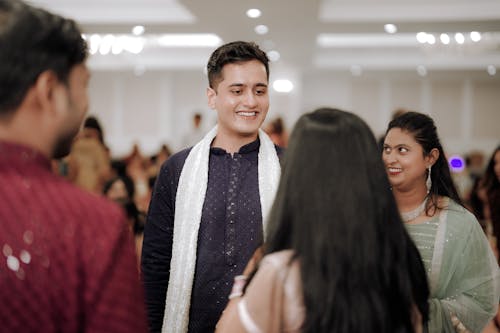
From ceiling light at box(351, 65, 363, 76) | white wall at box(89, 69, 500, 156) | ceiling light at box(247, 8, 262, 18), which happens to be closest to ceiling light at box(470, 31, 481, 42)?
ceiling light at box(247, 8, 262, 18)

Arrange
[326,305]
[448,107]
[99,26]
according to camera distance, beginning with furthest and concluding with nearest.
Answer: [448,107], [99,26], [326,305]

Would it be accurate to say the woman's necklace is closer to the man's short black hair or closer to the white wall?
the man's short black hair

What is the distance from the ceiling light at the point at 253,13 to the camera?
6.62 metres

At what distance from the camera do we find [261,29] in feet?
25.2

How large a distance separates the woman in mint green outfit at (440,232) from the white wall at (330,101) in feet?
32.9

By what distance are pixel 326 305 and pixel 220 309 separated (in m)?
0.91

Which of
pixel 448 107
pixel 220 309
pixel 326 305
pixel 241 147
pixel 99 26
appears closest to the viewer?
pixel 326 305

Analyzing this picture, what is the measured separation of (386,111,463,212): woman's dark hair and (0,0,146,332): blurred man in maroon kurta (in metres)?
1.47

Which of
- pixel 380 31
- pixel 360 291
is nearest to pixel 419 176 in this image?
pixel 360 291

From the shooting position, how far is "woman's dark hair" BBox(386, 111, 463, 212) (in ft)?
6.95

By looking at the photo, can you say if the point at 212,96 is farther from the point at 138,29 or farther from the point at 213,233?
the point at 138,29

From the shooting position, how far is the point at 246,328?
3.46ft

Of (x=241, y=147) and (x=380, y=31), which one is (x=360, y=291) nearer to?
(x=241, y=147)

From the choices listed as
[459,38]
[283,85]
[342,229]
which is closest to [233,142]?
[342,229]
